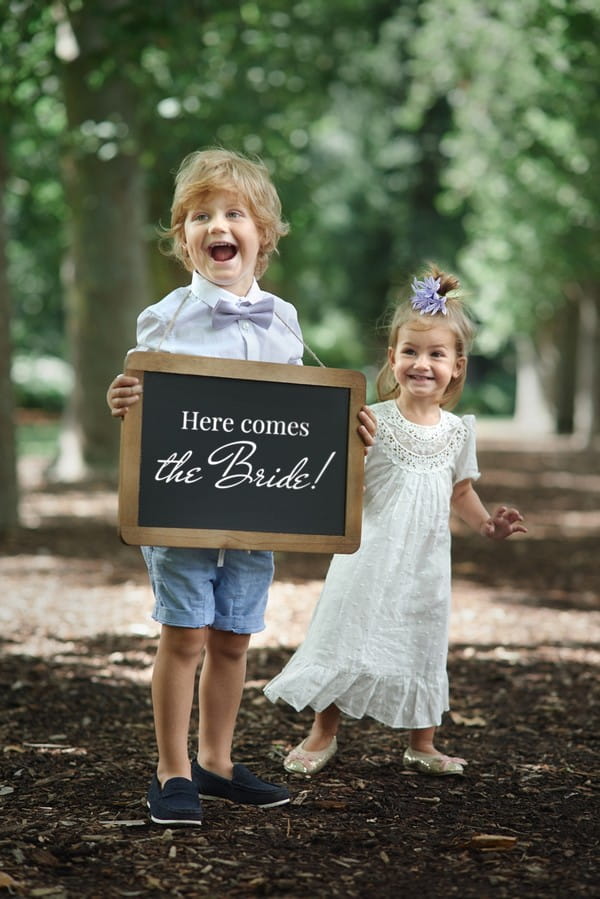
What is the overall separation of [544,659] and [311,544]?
9.66 feet

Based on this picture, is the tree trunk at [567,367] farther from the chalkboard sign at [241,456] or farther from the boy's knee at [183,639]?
the boy's knee at [183,639]

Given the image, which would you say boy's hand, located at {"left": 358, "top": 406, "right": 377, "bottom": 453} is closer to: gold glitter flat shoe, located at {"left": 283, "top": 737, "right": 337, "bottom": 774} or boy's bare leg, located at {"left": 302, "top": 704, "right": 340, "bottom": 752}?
boy's bare leg, located at {"left": 302, "top": 704, "right": 340, "bottom": 752}

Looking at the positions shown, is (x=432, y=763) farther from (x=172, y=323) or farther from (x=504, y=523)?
(x=172, y=323)

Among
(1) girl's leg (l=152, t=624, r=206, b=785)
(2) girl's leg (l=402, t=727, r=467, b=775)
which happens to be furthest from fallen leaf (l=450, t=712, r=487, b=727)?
(1) girl's leg (l=152, t=624, r=206, b=785)

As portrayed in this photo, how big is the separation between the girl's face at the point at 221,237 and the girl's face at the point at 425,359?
0.73 meters

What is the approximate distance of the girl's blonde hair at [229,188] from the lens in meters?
3.80

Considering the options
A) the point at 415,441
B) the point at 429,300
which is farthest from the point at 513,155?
the point at 415,441

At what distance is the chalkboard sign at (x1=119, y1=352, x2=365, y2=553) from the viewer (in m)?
3.67

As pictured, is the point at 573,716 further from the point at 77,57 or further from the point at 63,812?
the point at 77,57

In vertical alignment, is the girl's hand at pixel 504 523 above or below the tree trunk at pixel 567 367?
below

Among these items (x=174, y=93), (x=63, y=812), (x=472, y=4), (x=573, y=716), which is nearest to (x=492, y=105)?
(x=472, y=4)

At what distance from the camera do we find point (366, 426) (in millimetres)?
3936

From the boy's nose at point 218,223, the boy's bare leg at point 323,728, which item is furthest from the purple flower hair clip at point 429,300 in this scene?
the boy's bare leg at point 323,728

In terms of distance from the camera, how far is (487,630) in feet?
23.4
